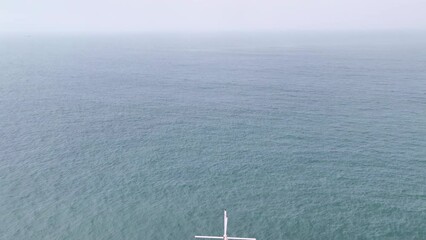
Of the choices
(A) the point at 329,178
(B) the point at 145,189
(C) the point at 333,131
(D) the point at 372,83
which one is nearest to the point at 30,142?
(B) the point at 145,189

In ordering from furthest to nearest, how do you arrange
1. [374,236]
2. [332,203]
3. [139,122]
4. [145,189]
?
[139,122] < [145,189] < [332,203] < [374,236]

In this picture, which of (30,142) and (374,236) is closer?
(374,236)

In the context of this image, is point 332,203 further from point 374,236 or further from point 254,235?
point 254,235

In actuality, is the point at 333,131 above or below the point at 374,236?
above

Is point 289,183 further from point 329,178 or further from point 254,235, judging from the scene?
point 254,235

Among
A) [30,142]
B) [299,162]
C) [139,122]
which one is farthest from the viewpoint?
[139,122]

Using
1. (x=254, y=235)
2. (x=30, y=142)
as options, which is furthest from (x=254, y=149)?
(x=30, y=142)

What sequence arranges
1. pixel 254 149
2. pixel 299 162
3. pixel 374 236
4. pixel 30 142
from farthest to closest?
pixel 30 142 → pixel 254 149 → pixel 299 162 → pixel 374 236

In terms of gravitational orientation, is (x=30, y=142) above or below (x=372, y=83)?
below

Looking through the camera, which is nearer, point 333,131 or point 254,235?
point 254,235
